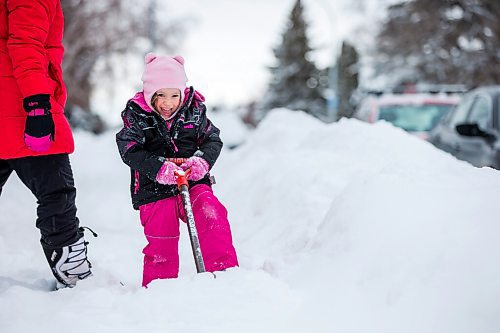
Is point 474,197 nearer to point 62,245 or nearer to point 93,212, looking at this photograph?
point 62,245

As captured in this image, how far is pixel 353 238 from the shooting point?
2635 millimetres

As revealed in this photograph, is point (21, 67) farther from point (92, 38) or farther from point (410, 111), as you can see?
point (92, 38)

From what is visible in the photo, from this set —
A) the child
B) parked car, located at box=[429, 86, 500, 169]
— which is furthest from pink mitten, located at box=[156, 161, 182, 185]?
parked car, located at box=[429, 86, 500, 169]

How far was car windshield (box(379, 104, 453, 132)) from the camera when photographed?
9.23 meters

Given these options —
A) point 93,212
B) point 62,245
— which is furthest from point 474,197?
point 93,212

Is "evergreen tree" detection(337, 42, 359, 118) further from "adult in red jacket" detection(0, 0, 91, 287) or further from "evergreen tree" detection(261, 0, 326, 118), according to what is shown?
"adult in red jacket" detection(0, 0, 91, 287)

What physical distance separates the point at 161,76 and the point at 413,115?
710 centimetres

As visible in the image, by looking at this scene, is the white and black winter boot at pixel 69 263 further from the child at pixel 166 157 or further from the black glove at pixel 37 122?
the black glove at pixel 37 122

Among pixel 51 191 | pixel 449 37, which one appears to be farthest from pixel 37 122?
pixel 449 37

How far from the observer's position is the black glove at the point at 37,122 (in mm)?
2613

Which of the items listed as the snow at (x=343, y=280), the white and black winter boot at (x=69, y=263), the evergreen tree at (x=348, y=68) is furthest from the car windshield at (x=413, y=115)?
the evergreen tree at (x=348, y=68)

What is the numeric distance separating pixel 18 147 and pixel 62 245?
57 cm

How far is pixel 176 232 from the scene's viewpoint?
3123 mm

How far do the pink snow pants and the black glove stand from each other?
2.30 ft
